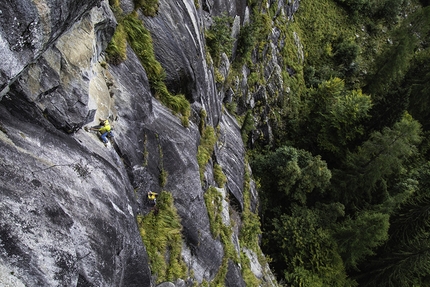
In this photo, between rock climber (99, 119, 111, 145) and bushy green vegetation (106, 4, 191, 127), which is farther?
bushy green vegetation (106, 4, 191, 127)

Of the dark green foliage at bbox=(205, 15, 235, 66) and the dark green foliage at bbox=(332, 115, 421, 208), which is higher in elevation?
the dark green foliage at bbox=(205, 15, 235, 66)

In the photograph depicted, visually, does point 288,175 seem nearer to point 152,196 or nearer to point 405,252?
point 405,252

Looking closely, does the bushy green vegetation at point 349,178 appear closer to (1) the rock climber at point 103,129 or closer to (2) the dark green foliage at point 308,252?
(2) the dark green foliage at point 308,252

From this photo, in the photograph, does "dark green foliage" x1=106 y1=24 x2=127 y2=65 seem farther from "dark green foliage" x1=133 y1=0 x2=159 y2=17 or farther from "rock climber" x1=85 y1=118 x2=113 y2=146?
"rock climber" x1=85 y1=118 x2=113 y2=146

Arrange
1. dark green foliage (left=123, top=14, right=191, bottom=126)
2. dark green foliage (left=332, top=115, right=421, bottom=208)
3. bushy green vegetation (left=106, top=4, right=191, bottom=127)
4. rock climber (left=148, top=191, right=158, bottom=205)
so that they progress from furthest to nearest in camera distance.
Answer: dark green foliage (left=332, top=115, right=421, bottom=208), dark green foliage (left=123, top=14, right=191, bottom=126), bushy green vegetation (left=106, top=4, right=191, bottom=127), rock climber (left=148, top=191, right=158, bottom=205)

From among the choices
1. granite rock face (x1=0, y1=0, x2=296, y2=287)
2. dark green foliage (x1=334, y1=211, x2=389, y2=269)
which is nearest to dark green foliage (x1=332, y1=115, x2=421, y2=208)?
dark green foliage (x1=334, y1=211, x2=389, y2=269)

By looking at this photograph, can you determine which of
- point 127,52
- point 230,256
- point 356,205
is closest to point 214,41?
point 127,52
